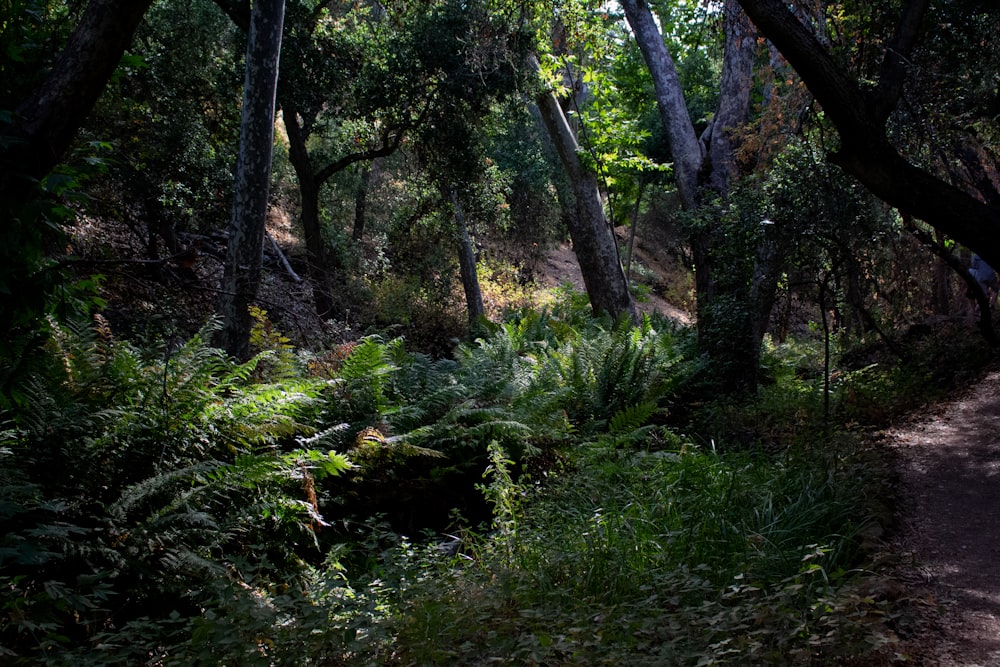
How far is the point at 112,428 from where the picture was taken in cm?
493

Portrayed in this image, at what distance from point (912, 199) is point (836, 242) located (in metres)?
1.48

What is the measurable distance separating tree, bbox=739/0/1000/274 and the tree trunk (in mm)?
7689

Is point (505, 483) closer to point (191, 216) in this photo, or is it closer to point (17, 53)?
point (17, 53)

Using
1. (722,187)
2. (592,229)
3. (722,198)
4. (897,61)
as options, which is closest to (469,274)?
(592,229)

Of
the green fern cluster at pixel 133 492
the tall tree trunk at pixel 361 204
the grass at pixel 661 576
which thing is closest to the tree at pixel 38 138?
the green fern cluster at pixel 133 492

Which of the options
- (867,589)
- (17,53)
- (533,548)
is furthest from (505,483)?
(17,53)

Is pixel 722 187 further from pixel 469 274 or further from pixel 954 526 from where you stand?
pixel 954 526

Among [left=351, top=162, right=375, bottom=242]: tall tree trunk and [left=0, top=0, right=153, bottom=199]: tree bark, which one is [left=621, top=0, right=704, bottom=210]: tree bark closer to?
[left=351, top=162, right=375, bottom=242]: tall tree trunk

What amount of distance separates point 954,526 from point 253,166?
7.37 m

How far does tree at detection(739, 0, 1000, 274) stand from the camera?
6.13m

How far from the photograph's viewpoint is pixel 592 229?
13922 millimetres

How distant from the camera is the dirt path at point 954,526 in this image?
3512 mm

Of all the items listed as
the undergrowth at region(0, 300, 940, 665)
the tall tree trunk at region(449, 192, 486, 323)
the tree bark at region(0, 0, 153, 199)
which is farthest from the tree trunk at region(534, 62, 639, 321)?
the tree bark at region(0, 0, 153, 199)

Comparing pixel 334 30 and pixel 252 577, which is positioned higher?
pixel 334 30
